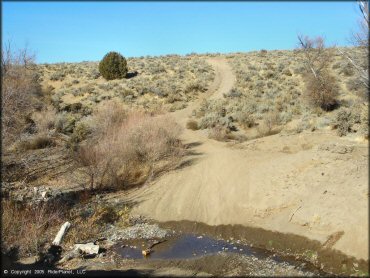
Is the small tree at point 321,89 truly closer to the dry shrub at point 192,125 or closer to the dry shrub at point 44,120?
the dry shrub at point 192,125

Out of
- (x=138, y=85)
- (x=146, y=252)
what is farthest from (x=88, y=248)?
(x=138, y=85)

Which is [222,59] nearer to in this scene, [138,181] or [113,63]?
[113,63]

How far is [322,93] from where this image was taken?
83.1ft

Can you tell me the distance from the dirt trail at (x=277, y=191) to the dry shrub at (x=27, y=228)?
9.87 ft

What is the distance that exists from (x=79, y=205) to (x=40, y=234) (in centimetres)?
298

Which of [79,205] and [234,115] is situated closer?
[79,205]

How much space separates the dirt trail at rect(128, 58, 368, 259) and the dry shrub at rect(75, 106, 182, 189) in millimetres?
925

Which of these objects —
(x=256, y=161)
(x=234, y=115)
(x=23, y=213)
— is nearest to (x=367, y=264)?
(x=256, y=161)

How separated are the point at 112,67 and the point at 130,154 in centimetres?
2441

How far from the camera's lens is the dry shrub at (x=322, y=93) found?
25.4 metres

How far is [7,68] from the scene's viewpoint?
16.0 m

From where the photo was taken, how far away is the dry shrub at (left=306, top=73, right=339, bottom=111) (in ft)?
83.4

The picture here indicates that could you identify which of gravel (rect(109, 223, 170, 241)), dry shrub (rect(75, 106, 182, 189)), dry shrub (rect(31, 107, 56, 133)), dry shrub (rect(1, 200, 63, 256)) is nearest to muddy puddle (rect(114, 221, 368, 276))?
gravel (rect(109, 223, 170, 241))

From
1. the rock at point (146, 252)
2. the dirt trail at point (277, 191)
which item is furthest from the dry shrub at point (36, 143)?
the rock at point (146, 252)
